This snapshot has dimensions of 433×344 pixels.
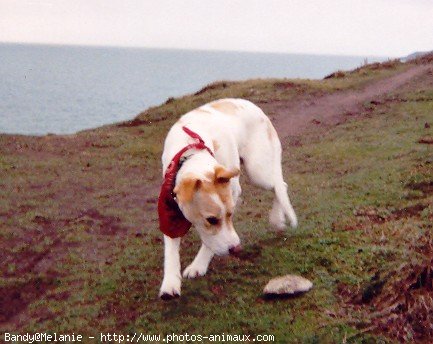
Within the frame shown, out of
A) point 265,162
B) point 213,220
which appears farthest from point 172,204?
point 265,162

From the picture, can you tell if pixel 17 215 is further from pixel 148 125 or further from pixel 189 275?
pixel 148 125

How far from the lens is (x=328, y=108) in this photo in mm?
23719

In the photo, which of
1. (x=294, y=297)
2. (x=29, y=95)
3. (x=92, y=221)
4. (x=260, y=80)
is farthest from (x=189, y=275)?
(x=29, y=95)

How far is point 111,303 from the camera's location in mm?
7082

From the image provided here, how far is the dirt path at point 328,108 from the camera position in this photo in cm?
2108

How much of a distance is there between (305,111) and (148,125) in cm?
639

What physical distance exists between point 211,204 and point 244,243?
3.02 m

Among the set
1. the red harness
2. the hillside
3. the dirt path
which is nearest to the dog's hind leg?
the hillside

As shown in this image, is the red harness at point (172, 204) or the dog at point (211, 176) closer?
the dog at point (211, 176)

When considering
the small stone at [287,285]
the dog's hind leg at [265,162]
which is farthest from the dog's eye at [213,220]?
the dog's hind leg at [265,162]

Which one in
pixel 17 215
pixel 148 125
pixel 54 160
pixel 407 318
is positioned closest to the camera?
pixel 407 318

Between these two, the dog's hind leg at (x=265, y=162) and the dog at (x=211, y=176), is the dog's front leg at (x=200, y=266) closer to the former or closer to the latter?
the dog at (x=211, y=176)

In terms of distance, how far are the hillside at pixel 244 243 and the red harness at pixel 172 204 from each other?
934 millimetres

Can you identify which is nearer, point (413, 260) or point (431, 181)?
point (413, 260)
